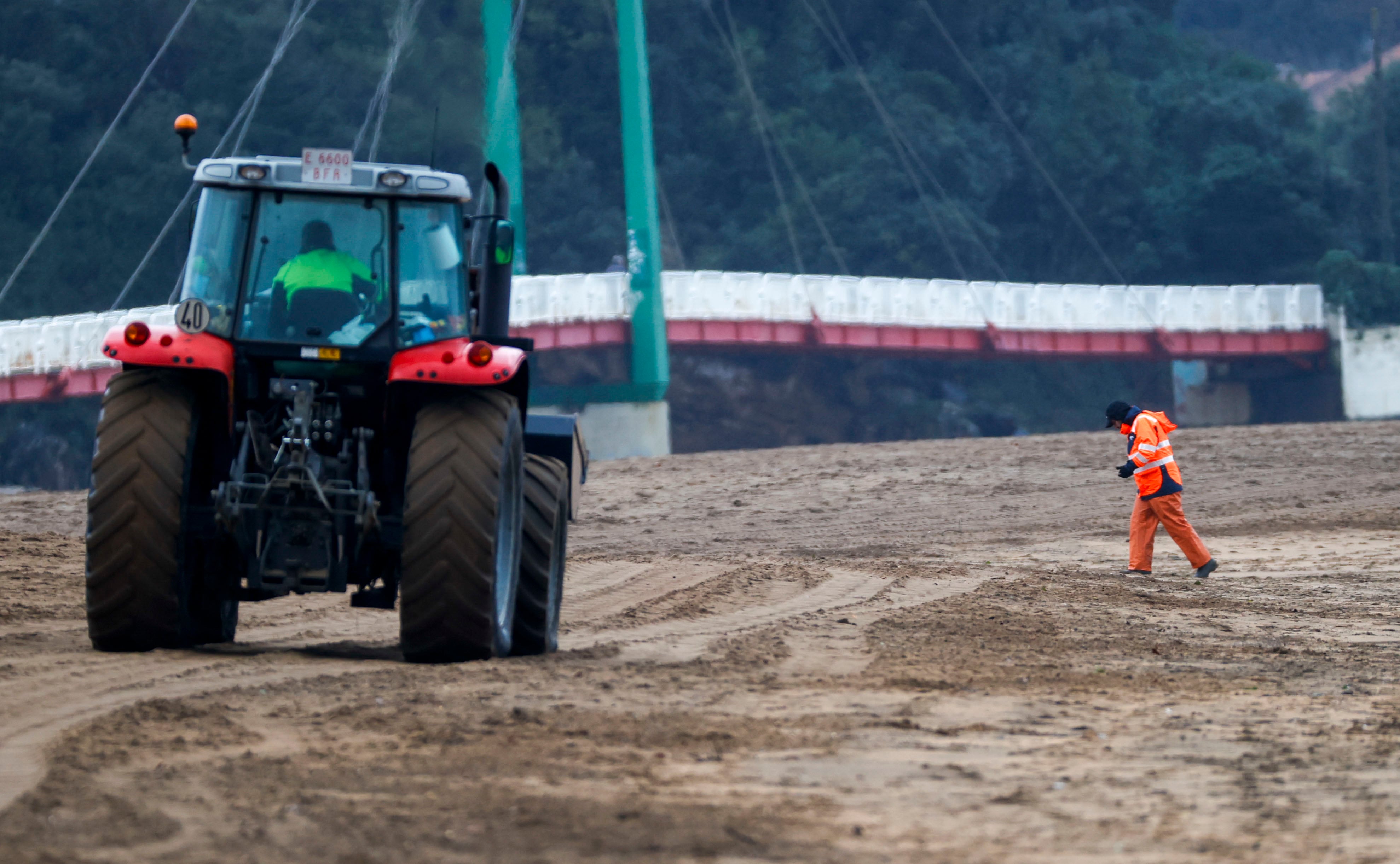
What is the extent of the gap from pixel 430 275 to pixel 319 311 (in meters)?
0.57

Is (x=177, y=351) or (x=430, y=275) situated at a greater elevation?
(x=430, y=275)

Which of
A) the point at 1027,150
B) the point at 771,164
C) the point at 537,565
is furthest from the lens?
the point at 1027,150

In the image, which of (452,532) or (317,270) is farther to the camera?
(317,270)

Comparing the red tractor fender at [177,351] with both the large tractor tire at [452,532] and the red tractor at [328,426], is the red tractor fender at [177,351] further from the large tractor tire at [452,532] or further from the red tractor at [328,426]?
the large tractor tire at [452,532]

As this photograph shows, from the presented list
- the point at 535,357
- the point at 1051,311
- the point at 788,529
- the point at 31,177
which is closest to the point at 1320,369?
the point at 1051,311

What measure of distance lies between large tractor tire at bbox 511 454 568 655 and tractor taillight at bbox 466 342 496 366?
1137 mm

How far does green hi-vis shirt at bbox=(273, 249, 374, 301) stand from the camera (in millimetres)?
8305

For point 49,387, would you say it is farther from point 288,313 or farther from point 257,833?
point 257,833

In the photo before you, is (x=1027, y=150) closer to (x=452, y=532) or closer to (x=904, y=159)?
(x=904, y=159)

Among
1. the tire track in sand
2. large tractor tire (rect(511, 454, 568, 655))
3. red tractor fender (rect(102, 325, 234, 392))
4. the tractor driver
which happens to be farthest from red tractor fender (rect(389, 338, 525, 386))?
the tire track in sand

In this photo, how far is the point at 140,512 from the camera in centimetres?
780

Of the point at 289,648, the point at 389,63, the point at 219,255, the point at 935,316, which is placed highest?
the point at 389,63

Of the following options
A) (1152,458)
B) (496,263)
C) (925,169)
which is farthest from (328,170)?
(925,169)

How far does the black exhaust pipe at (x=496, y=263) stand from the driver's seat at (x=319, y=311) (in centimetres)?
70
